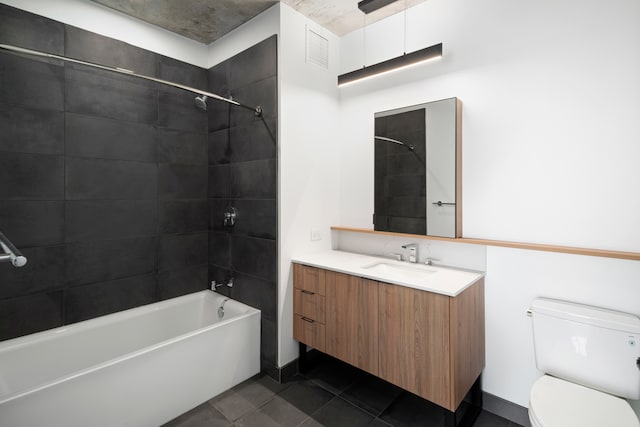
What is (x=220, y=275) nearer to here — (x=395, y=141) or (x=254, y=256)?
(x=254, y=256)

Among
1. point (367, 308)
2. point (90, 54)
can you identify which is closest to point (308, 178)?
point (367, 308)

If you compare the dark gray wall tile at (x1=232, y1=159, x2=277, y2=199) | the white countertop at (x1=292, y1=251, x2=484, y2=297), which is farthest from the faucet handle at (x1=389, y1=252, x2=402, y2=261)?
the dark gray wall tile at (x1=232, y1=159, x2=277, y2=199)

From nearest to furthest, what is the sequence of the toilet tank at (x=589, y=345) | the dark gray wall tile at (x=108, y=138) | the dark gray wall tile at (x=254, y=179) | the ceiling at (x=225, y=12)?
the toilet tank at (x=589, y=345)
the dark gray wall tile at (x=108, y=138)
the ceiling at (x=225, y=12)
the dark gray wall tile at (x=254, y=179)

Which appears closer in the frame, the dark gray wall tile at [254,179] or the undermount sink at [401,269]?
the undermount sink at [401,269]

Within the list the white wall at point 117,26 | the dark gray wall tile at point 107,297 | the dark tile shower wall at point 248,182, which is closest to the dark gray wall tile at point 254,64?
the dark tile shower wall at point 248,182

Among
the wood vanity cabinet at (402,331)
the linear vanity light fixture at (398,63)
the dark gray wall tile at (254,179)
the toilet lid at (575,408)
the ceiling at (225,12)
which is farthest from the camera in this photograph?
the dark gray wall tile at (254,179)

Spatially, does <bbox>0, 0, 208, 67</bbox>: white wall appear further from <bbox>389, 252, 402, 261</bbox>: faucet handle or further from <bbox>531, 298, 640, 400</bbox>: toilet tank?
<bbox>531, 298, 640, 400</bbox>: toilet tank

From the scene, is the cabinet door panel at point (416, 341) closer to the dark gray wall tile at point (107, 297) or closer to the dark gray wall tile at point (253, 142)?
the dark gray wall tile at point (253, 142)

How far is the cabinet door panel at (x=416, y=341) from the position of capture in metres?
1.69

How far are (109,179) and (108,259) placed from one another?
1.92 feet

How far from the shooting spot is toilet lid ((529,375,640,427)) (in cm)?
132

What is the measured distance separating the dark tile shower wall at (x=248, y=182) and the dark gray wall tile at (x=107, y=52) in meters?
0.54

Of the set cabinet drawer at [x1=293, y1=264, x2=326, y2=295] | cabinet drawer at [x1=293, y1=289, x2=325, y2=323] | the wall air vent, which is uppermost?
the wall air vent

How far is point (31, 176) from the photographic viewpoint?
2010 mm
